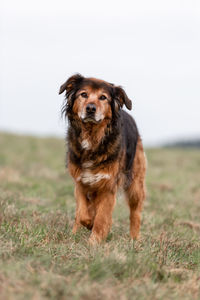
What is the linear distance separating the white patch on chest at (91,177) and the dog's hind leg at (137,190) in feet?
4.11

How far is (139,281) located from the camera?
3391 millimetres

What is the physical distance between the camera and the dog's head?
16.8ft

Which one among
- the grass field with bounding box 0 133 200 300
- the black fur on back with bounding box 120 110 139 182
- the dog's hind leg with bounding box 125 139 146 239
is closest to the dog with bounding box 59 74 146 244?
the black fur on back with bounding box 120 110 139 182

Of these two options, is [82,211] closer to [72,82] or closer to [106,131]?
[106,131]

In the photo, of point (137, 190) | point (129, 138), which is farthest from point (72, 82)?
point (137, 190)

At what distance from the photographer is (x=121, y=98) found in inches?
221

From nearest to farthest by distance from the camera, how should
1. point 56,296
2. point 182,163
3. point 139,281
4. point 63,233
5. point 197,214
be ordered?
point 56,296, point 139,281, point 63,233, point 197,214, point 182,163

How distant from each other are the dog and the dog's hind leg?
848mm

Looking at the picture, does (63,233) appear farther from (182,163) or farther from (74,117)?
(182,163)

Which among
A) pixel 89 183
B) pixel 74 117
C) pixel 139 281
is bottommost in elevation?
pixel 139 281

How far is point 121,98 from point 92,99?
57 cm

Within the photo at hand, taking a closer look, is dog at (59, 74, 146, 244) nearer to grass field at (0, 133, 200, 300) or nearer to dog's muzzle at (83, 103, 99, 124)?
dog's muzzle at (83, 103, 99, 124)

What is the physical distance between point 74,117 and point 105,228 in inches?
58.3

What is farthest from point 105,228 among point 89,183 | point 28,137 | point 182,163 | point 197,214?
point 28,137
